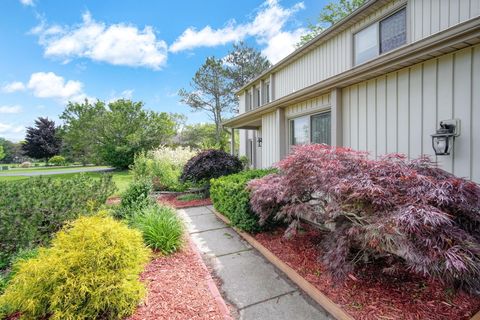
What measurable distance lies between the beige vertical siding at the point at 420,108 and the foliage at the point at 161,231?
3.79m

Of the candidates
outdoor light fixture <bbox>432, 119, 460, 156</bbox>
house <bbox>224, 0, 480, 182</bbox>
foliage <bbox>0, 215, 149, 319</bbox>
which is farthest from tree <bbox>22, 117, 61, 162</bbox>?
outdoor light fixture <bbox>432, 119, 460, 156</bbox>

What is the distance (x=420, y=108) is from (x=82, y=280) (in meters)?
4.81

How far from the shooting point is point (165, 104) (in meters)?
31.9

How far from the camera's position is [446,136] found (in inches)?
119

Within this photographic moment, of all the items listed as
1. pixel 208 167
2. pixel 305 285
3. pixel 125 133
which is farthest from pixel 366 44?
pixel 125 133

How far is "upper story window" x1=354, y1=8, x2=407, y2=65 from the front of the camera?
16.2 feet

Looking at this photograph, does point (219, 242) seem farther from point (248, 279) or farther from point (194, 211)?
point (194, 211)

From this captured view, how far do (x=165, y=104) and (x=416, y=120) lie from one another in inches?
1266

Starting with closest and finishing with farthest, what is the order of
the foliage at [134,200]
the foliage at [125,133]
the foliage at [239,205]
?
the foliage at [239,205], the foliage at [134,200], the foliage at [125,133]

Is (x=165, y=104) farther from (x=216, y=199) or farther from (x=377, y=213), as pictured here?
(x=377, y=213)

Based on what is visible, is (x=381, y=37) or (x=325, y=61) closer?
(x=381, y=37)

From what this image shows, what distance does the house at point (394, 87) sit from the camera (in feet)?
9.64

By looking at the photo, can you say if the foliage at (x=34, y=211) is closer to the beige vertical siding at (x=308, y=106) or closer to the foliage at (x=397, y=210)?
the foliage at (x=397, y=210)

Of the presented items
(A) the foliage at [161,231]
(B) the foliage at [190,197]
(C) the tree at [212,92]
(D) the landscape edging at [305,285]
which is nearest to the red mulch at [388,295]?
(D) the landscape edging at [305,285]
